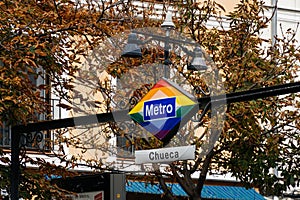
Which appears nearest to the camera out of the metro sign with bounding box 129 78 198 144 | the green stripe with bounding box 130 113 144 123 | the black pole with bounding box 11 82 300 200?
the black pole with bounding box 11 82 300 200

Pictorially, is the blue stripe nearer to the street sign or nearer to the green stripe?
the green stripe

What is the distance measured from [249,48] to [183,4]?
1.57 m

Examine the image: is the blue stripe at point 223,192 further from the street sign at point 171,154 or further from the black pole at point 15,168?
the street sign at point 171,154

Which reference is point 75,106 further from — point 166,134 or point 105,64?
point 166,134

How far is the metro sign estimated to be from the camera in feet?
44.9

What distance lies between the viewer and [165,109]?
45.1 ft

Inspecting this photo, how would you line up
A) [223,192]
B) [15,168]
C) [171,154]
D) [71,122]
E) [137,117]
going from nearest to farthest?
1. [171,154]
2. [137,117]
3. [71,122]
4. [15,168]
5. [223,192]

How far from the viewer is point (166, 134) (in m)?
14.4


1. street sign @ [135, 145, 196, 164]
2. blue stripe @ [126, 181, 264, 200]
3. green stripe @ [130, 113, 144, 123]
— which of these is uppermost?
green stripe @ [130, 113, 144, 123]

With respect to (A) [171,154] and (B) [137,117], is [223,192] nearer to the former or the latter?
(B) [137,117]

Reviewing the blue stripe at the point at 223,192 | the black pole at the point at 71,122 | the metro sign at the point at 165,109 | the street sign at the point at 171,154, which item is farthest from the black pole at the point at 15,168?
the blue stripe at the point at 223,192

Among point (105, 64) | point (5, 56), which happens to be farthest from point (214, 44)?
point (5, 56)

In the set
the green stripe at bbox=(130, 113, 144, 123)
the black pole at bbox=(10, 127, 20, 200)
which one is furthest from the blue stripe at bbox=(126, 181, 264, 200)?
the green stripe at bbox=(130, 113, 144, 123)

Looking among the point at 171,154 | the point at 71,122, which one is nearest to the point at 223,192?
the point at 71,122
